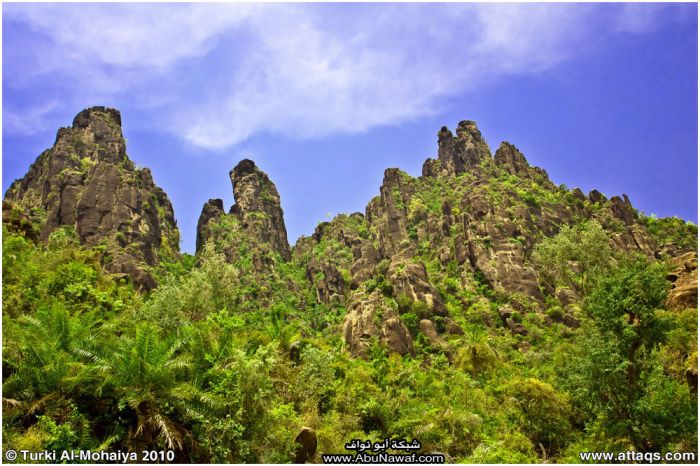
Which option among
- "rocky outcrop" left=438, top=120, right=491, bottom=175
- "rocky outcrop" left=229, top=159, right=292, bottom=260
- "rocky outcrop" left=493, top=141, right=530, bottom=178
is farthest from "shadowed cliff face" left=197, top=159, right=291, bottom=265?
"rocky outcrop" left=493, top=141, right=530, bottom=178

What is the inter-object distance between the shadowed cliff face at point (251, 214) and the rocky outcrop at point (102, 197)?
39.3 ft

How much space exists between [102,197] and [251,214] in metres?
37.3

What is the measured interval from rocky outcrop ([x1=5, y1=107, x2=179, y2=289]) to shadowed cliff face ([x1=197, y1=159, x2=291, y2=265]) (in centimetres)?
1199

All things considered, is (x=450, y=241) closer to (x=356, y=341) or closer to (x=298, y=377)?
(x=356, y=341)

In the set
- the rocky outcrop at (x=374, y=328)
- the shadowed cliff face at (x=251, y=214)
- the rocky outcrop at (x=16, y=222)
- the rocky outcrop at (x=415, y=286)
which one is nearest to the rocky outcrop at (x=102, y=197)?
the shadowed cliff face at (x=251, y=214)

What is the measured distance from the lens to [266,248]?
9819cm

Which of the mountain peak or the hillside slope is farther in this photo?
the mountain peak

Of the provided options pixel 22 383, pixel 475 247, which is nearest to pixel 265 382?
pixel 22 383

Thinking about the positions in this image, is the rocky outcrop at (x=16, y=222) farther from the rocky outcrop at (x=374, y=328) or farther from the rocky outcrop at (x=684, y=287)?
the rocky outcrop at (x=684, y=287)

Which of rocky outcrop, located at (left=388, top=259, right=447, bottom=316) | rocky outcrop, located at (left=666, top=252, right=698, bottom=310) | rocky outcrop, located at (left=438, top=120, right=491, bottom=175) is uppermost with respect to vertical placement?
rocky outcrop, located at (left=438, top=120, right=491, bottom=175)

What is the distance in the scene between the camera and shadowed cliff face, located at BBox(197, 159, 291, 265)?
10038cm

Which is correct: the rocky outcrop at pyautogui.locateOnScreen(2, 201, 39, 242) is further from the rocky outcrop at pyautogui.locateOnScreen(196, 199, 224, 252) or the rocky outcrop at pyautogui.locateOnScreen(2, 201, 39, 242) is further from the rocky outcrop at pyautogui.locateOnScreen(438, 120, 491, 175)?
the rocky outcrop at pyautogui.locateOnScreen(438, 120, 491, 175)

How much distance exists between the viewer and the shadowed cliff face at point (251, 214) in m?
100

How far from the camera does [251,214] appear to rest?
104438 millimetres
